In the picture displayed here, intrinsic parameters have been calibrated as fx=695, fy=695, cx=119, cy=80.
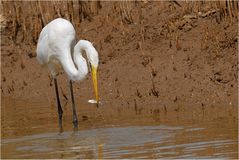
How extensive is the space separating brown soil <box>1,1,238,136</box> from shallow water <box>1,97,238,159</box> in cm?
136

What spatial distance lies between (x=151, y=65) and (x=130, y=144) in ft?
15.8

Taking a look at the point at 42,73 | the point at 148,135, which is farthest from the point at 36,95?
the point at 148,135

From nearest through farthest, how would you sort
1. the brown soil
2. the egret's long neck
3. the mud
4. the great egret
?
the egret's long neck, the great egret, the mud, the brown soil

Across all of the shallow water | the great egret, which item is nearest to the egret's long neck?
the great egret

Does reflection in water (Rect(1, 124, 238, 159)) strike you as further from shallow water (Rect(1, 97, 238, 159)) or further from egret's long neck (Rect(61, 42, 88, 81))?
egret's long neck (Rect(61, 42, 88, 81))

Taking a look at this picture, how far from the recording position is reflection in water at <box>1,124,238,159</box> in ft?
25.7

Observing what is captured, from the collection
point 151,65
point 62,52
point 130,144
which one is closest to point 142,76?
point 151,65

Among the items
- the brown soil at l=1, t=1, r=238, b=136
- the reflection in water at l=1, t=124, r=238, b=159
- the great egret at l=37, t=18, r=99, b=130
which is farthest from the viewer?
the brown soil at l=1, t=1, r=238, b=136

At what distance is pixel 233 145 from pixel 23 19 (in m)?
10.0

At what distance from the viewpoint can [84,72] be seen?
10523 mm

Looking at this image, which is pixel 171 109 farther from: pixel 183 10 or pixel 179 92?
pixel 183 10

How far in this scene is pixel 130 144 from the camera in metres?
8.54

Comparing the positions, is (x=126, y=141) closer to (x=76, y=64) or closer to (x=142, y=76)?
(x=76, y=64)

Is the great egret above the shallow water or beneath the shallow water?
above
